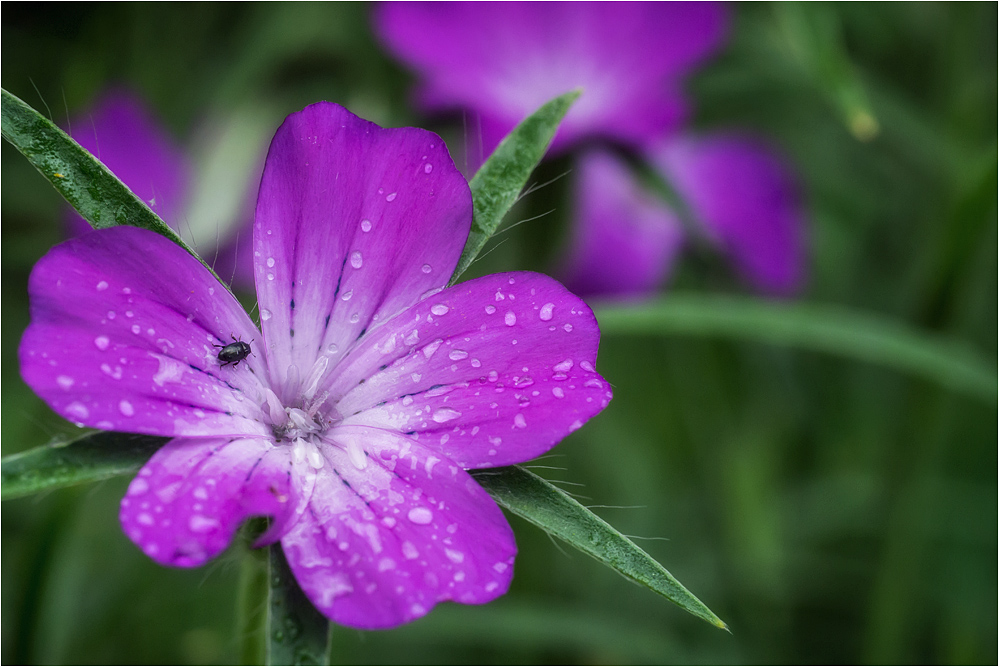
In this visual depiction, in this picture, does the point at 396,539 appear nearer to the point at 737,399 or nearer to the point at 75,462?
the point at 75,462

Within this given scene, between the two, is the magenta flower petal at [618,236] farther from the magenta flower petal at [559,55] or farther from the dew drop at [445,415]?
the dew drop at [445,415]

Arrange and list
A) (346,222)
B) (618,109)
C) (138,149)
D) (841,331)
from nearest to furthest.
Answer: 1. (346,222)
2. (841,331)
3. (618,109)
4. (138,149)

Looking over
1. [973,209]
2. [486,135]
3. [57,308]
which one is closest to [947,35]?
[973,209]

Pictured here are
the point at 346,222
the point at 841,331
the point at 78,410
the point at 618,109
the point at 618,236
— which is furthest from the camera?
the point at 618,236

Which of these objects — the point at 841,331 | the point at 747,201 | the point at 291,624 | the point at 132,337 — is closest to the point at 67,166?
the point at 132,337

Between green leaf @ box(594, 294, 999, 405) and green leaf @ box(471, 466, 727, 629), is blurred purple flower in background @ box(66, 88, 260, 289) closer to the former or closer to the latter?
green leaf @ box(594, 294, 999, 405)

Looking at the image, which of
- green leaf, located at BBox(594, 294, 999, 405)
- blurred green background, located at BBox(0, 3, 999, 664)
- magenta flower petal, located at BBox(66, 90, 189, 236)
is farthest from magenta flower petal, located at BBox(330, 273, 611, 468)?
magenta flower petal, located at BBox(66, 90, 189, 236)
